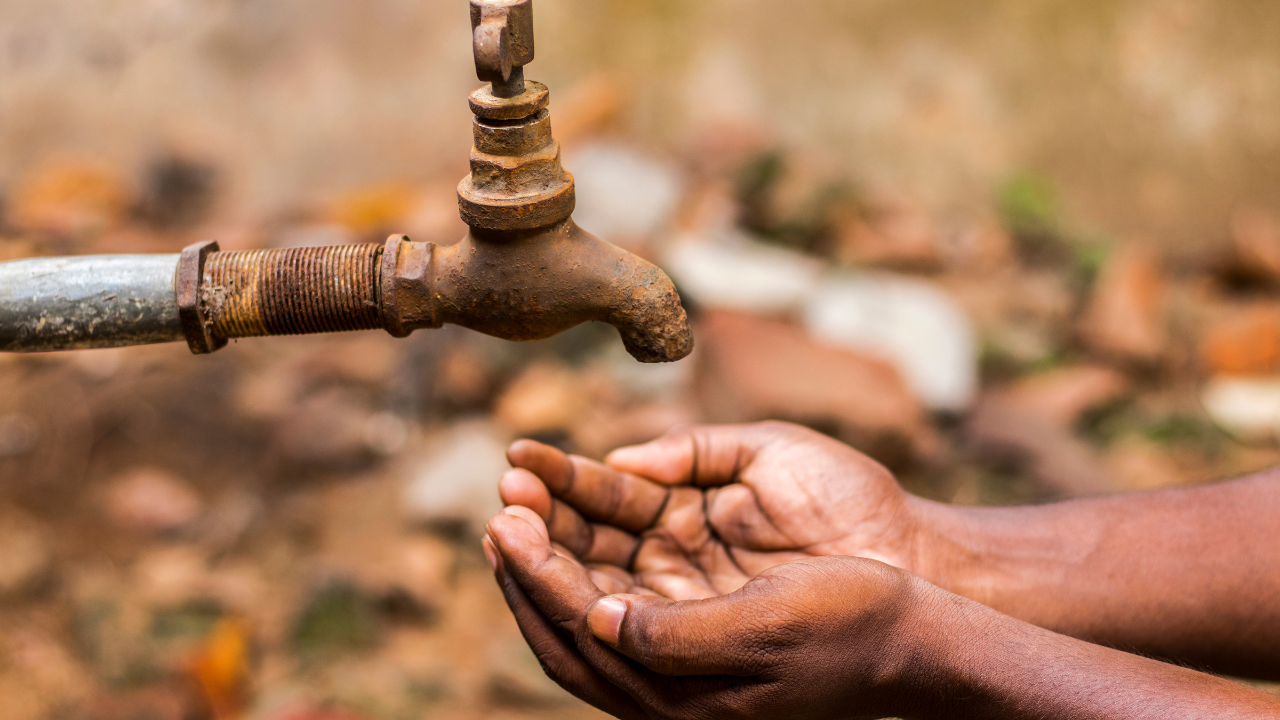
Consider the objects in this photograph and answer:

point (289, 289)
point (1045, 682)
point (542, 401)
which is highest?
point (289, 289)

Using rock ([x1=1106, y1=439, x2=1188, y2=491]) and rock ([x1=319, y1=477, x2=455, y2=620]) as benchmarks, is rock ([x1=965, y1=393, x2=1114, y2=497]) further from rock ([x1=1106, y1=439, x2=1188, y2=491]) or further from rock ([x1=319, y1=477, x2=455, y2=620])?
rock ([x1=319, y1=477, x2=455, y2=620])

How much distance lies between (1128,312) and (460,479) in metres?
3.32

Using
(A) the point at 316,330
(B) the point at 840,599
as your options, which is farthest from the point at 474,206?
(B) the point at 840,599

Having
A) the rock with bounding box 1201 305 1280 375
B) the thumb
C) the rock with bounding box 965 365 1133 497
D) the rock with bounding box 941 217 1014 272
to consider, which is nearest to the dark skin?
the thumb

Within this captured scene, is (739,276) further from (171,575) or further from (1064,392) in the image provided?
(171,575)

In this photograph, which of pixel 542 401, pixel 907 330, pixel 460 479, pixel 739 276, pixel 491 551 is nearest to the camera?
pixel 491 551

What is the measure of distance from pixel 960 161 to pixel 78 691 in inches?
194

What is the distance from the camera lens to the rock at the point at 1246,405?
4160 millimetres

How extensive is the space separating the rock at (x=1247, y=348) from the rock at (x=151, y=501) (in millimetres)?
4662

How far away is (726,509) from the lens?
1.85 metres

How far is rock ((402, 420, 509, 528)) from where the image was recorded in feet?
12.0

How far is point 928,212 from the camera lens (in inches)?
211

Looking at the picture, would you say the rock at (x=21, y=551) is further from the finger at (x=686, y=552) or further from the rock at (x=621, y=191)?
the finger at (x=686, y=552)

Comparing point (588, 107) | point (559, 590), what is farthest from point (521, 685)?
point (588, 107)
